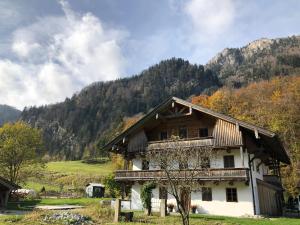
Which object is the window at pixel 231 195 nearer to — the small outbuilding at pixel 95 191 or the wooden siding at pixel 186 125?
the wooden siding at pixel 186 125

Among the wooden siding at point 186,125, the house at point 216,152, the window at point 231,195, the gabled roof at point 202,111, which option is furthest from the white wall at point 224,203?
the wooden siding at point 186,125

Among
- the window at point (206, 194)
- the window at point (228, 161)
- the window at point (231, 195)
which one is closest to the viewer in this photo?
the window at point (231, 195)

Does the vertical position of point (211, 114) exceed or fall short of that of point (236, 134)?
it exceeds it

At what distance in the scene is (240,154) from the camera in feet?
102

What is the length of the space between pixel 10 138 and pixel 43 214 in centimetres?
3334

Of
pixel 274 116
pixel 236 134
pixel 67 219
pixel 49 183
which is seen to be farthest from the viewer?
pixel 49 183

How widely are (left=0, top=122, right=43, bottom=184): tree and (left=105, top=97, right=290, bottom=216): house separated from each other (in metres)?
21.9

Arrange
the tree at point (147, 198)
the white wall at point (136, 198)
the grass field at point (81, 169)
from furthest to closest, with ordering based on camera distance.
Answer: the grass field at point (81, 169), the white wall at point (136, 198), the tree at point (147, 198)

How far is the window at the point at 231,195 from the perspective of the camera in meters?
30.3

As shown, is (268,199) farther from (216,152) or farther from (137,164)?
(137,164)

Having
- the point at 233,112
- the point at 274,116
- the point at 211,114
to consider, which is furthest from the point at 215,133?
the point at 233,112

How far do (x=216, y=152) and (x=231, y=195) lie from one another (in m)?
4.25

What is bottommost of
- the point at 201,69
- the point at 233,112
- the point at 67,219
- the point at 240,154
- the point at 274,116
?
the point at 67,219

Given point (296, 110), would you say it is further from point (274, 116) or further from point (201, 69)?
point (201, 69)
